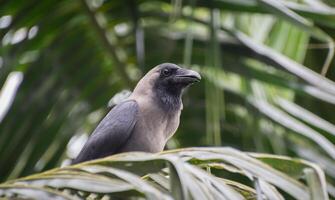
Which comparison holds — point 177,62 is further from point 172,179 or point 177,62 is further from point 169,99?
point 172,179

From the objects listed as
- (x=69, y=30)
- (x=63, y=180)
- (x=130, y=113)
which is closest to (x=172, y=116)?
(x=130, y=113)

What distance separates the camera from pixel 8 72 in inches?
188

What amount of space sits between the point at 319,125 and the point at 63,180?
2.18 meters

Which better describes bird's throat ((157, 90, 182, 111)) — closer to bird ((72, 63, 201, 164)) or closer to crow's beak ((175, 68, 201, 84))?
bird ((72, 63, 201, 164))

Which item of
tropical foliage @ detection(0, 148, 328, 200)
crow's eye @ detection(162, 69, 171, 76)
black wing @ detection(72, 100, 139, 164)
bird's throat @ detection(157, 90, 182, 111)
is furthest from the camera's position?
crow's eye @ detection(162, 69, 171, 76)

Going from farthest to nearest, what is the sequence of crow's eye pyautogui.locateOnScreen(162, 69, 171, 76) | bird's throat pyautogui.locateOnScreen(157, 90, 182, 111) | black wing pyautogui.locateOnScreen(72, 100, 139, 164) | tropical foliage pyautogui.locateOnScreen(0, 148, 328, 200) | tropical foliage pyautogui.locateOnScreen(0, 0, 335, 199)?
crow's eye pyautogui.locateOnScreen(162, 69, 171, 76) → bird's throat pyautogui.locateOnScreen(157, 90, 182, 111) → tropical foliage pyautogui.locateOnScreen(0, 0, 335, 199) → black wing pyautogui.locateOnScreen(72, 100, 139, 164) → tropical foliage pyautogui.locateOnScreen(0, 148, 328, 200)

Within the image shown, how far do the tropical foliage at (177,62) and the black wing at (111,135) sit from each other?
0.43 metres

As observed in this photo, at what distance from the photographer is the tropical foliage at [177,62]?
186 inches

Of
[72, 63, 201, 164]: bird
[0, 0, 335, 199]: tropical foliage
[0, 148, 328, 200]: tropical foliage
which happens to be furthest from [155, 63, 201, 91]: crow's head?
[0, 148, 328, 200]: tropical foliage

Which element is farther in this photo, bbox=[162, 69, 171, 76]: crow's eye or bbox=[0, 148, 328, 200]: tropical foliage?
bbox=[162, 69, 171, 76]: crow's eye

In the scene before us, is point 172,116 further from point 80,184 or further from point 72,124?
point 80,184

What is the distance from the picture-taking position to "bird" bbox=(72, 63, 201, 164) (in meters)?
4.58

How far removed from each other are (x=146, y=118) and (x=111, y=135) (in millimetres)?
246

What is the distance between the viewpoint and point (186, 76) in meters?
4.92
